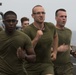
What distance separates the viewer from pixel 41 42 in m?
7.76

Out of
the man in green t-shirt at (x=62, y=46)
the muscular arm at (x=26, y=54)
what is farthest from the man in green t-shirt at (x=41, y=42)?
the man in green t-shirt at (x=62, y=46)

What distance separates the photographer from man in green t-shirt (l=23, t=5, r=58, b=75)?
7790mm

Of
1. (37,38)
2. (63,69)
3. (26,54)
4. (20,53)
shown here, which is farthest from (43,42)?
(63,69)

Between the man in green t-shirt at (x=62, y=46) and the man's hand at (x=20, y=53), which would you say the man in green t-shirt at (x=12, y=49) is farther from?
the man in green t-shirt at (x=62, y=46)

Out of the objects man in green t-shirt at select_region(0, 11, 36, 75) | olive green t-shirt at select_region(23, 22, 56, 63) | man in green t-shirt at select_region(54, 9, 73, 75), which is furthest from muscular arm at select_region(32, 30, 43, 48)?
man in green t-shirt at select_region(54, 9, 73, 75)

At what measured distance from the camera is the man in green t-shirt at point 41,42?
779cm

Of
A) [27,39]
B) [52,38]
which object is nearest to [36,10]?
[52,38]

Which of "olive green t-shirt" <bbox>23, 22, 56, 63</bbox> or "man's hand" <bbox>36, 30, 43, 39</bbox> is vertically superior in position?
"man's hand" <bbox>36, 30, 43, 39</bbox>

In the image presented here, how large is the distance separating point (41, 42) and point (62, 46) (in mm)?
1149

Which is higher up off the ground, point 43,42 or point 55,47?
point 43,42

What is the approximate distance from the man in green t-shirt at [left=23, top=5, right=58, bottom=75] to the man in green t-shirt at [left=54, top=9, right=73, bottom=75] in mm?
839

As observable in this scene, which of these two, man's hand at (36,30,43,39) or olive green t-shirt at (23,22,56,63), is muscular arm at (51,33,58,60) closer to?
olive green t-shirt at (23,22,56,63)

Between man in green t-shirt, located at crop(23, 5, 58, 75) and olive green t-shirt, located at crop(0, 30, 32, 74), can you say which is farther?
man in green t-shirt, located at crop(23, 5, 58, 75)

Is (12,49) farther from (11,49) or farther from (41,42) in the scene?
(41,42)
